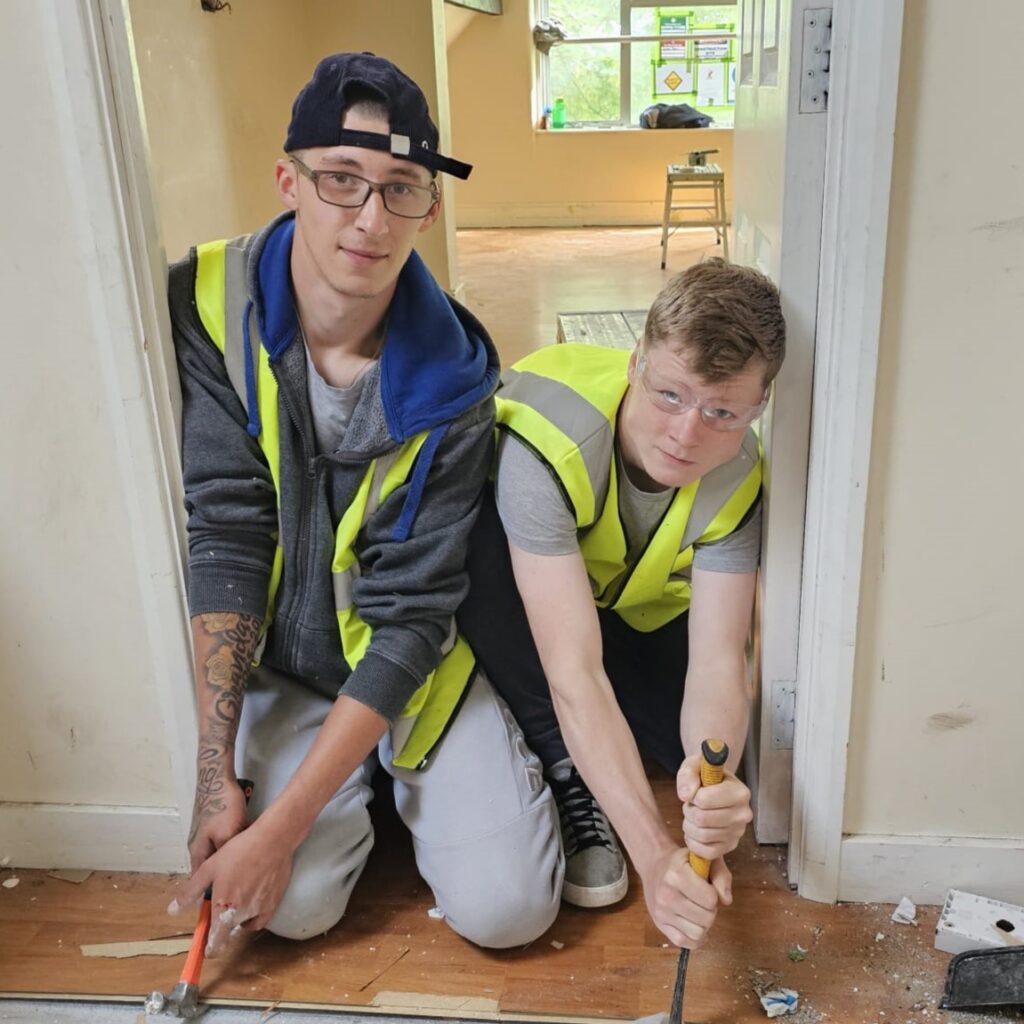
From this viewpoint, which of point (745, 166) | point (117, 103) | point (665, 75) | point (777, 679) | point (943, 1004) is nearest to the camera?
point (117, 103)

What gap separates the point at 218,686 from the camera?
4.79 feet

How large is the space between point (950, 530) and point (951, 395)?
0.19 metres

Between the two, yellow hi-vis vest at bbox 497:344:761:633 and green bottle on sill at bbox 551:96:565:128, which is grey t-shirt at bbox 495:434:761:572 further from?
green bottle on sill at bbox 551:96:565:128

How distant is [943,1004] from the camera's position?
4.60 ft

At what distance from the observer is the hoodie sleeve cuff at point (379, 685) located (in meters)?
1.44

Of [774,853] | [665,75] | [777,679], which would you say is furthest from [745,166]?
[665,75]

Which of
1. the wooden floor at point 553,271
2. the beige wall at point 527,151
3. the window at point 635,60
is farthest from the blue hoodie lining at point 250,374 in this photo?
the window at point 635,60

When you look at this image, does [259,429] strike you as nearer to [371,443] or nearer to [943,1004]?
[371,443]

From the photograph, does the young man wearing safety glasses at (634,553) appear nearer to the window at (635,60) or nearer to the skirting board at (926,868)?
the skirting board at (926,868)

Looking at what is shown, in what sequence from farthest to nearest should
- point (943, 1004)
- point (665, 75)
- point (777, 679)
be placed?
1. point (665, 75)
2. point (777, 679)
3. point (943, 1004)

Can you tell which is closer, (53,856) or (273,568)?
(273,568)

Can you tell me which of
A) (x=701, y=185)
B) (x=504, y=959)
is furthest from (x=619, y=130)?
(x=504, y=959)

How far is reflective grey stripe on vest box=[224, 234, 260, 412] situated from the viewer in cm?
142

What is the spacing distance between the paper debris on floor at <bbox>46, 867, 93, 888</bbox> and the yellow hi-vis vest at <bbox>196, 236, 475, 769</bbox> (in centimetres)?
55
